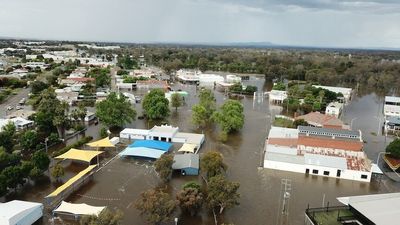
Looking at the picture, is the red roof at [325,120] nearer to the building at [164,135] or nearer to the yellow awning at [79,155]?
the building at [164,135]

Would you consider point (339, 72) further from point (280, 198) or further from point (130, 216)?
point (130, 216)

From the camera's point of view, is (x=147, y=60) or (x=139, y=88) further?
(x=147, y=60)

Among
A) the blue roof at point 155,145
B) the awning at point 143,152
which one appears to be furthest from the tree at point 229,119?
the awning at point 143,152

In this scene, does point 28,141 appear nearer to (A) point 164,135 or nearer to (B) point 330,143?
(A) point 164,135

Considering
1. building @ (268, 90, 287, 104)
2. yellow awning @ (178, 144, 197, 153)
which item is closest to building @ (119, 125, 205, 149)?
yellow awning @ (178, 144, 197, 153)

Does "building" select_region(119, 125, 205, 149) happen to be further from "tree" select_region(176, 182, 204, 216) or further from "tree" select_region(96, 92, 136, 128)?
"tree" select_region(176, 182, 204, 216)

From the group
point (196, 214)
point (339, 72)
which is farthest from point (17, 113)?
point (339, 72)
